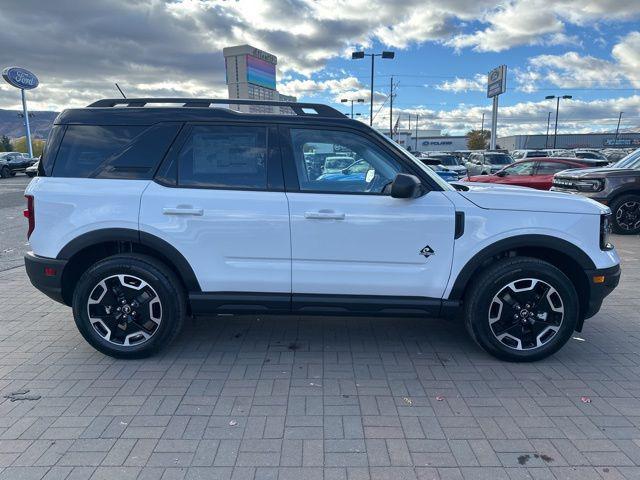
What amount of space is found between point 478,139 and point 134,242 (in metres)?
93.1

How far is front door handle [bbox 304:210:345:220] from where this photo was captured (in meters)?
3.41

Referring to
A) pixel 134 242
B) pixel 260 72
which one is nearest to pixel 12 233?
pixel 134 242

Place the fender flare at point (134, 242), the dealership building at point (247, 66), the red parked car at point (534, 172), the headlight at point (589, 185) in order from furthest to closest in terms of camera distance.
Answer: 1. the dealership building at point (247, 66)
2. the red parked car at point (534, 172)
3. the headlight at point (589, 185)
4. the fender flare at point (134, 242)

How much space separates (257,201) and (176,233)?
2.25ft

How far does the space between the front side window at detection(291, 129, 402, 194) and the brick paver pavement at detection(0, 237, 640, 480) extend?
1.44 meters

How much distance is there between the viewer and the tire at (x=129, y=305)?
3.54m

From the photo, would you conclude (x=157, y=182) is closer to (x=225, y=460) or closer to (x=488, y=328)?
(x=225, y=460)

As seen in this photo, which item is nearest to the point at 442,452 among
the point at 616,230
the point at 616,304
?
the point at 616,304

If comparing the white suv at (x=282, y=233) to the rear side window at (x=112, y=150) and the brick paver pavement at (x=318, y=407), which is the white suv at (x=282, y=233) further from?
the brick paver pavement at (x=318, y=407)

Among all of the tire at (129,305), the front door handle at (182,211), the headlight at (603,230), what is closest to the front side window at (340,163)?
the front door handle at (182,211)

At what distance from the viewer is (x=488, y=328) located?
11.7 feet

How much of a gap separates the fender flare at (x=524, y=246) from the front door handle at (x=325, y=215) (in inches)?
41.9

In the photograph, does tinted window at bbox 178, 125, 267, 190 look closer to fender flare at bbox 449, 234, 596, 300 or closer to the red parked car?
fender flare at bbox 449, 234, 596, 300

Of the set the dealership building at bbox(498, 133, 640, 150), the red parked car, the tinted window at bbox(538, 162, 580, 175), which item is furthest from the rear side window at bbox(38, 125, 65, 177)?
the dealership building at bbox(498, 133, 640, 150)
